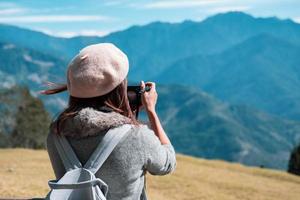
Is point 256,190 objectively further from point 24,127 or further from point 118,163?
point 24,127

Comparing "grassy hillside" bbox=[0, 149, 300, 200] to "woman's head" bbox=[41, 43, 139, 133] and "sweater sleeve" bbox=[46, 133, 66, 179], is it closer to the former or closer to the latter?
"sweater sleeve" bbox=[46, 133, 66, 179]

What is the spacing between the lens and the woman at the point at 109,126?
4.96 meters

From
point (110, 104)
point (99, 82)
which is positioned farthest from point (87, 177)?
point (99, 82)

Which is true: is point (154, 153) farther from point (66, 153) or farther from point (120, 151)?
point (66, 153)

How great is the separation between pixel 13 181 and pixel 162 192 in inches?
203

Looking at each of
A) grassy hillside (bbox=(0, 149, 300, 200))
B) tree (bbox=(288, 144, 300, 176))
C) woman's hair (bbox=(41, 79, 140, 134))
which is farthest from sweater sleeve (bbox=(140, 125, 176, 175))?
tree (bbox=(288, 144, 300, 176))

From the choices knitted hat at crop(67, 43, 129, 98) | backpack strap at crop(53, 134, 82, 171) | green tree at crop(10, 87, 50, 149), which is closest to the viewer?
backpack strap at crop(53, 134, 82, 171)

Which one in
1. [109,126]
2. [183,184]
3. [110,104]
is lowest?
[183,184]

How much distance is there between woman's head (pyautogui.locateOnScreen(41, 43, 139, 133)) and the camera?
5.07 m

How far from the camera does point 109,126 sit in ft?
16.1

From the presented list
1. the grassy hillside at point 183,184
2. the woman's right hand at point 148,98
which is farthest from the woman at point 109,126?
the grassy hillside at point 183,184

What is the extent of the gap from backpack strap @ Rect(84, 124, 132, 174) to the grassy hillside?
10.5m

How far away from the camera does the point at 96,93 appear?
5098 millimetres

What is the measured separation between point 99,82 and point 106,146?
1.89 ft
